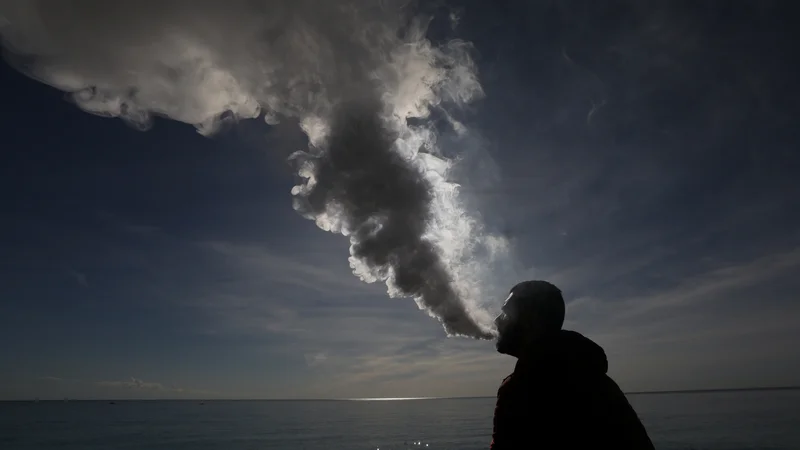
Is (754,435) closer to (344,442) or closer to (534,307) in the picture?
(344,442)

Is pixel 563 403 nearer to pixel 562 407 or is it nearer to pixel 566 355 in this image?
pixel 562 407

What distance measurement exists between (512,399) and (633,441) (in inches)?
34.5

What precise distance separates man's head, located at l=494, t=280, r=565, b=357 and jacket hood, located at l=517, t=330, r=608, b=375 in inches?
8.0

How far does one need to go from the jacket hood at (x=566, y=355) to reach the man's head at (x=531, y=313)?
203 millimetres

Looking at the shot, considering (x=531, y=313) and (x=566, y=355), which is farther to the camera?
(x=531, y=313)

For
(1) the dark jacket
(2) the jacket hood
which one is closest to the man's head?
(2) the jacket hood

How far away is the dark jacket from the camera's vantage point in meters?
3.29

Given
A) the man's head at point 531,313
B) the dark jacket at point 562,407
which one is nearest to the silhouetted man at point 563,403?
the dark jacket at point 562,407

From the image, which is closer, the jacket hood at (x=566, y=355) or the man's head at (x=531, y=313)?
the jacket hood at (x=566, y=355)

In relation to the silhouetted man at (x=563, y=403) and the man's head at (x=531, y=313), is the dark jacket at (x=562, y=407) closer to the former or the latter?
the silhouetted man at (x=563, y=403)

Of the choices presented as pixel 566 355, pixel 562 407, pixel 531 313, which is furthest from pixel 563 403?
pixel 531 313

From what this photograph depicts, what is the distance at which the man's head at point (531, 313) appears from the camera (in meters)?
3.81

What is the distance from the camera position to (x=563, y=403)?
3.32 metres

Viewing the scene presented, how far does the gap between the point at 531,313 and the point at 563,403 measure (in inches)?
29.5
